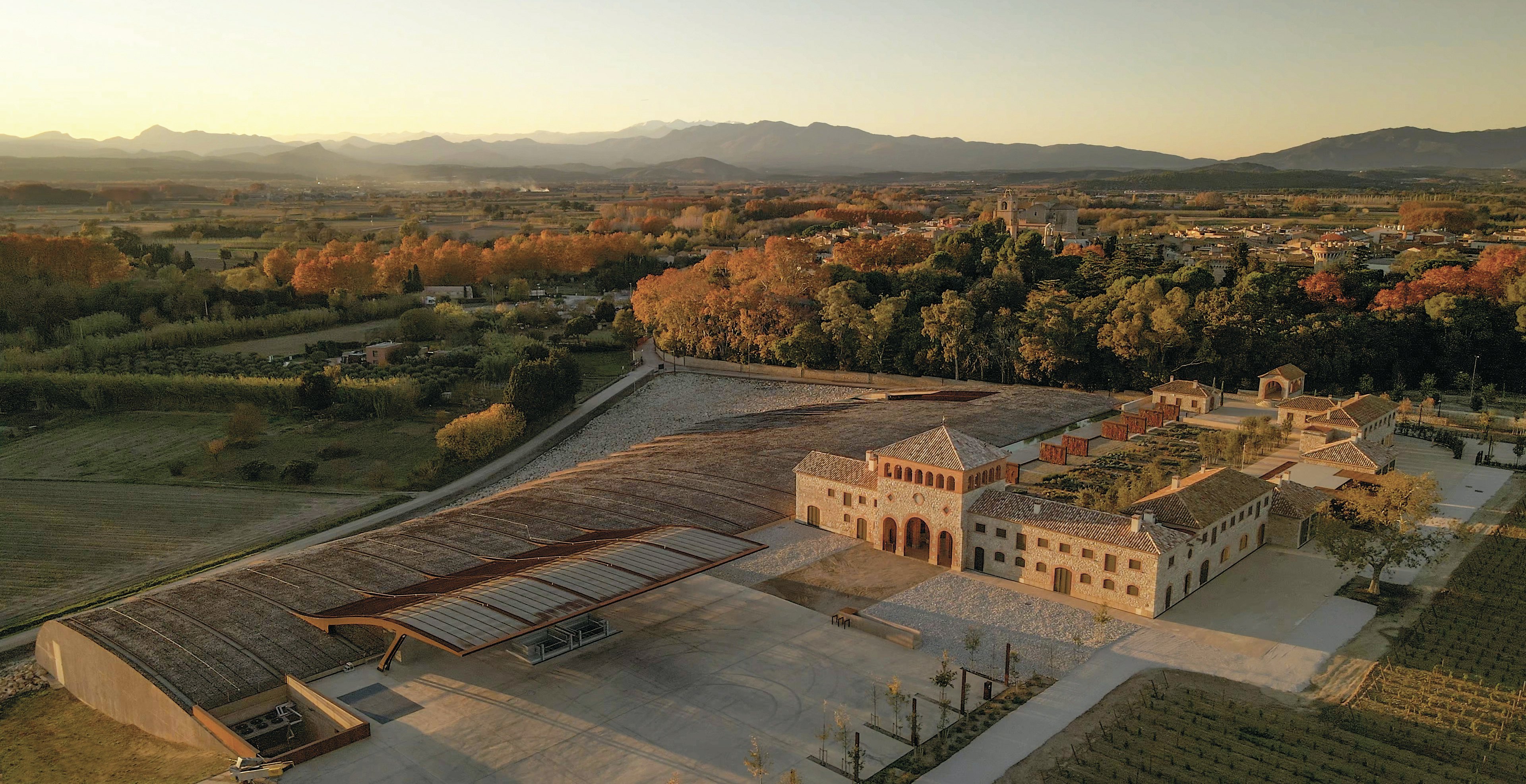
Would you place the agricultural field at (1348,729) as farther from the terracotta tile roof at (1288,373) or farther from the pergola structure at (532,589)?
the terracotta tile roof at (1288,373)

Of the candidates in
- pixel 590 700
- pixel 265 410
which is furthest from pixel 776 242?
pixel 590 700

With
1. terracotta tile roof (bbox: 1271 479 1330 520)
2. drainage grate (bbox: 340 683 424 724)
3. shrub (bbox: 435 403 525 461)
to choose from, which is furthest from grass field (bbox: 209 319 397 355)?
terracotta tile roof (bbox: 1271 479 1330 520)

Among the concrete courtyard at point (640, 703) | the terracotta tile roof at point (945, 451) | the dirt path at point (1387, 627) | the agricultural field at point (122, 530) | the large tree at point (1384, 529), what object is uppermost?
the terracotta tile roof at point (945, 451)

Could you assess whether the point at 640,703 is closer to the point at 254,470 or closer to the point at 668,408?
the point at 254,470

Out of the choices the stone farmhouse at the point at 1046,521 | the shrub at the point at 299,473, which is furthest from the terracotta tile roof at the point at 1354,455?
the shrub at the point at 299,473

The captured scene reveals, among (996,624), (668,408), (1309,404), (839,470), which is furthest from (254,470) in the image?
(1309,404)

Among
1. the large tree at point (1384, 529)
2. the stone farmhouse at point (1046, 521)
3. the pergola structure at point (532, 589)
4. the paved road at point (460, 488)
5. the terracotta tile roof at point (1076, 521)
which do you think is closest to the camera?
the pergola structure at point (532, 589)

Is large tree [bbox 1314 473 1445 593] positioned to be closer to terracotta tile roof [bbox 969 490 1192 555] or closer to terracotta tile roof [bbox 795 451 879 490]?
terracotta tile roof [bbox 969 490 1192 555]
